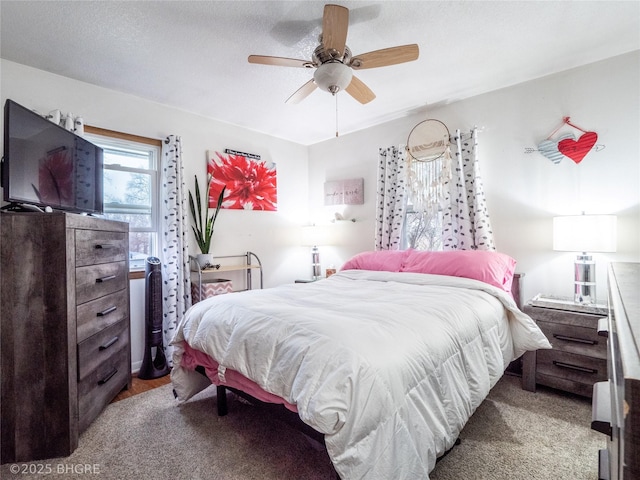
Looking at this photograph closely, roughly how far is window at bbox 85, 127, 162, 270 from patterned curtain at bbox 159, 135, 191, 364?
0.15 m

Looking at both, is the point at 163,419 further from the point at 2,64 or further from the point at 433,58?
the point at 433,58

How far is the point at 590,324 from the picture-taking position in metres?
2.00

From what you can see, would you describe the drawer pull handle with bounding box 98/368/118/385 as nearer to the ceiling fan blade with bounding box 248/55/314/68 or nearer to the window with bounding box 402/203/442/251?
the ceiling fan blade with bounding box 248/55/314/68

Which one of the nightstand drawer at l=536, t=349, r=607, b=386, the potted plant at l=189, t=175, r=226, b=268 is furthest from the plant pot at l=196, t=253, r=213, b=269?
the nightstand drawer at l=536, t=349, r=607, b=386

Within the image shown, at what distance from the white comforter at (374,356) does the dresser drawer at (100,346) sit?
50 centimetres

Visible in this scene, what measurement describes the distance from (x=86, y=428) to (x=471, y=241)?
10.6 feet

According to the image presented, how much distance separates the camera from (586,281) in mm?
2170

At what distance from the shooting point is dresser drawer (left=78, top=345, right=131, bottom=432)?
1.76 meters

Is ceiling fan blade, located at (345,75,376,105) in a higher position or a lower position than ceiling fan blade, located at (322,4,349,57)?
lower

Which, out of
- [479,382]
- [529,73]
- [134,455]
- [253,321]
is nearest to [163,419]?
[134,455]

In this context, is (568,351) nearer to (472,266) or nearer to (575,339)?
(575,339)

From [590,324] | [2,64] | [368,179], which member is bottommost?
[590,324]

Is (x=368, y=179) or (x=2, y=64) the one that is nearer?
(x=2, y=64)

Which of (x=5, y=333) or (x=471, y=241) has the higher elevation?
(x=471, y=241)
